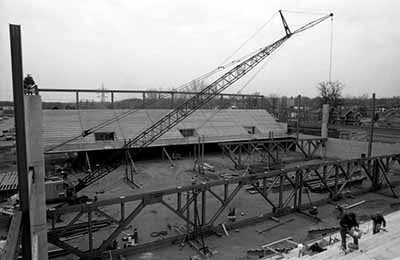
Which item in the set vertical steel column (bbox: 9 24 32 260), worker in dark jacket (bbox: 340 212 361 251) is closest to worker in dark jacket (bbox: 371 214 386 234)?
worker in dark jacket (bbox: 340 212 361 251)

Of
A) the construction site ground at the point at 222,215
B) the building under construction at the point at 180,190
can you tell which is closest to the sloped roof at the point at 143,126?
the building under construction at the point at 180,190

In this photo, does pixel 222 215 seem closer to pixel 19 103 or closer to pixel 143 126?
pixel 19 103

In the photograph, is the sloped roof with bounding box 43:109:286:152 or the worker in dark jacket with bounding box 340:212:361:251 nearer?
the worker in dark jacket with bounding box 340:212:361:251

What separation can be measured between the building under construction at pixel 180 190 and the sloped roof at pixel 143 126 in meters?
0.09

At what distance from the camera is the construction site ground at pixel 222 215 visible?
823cm

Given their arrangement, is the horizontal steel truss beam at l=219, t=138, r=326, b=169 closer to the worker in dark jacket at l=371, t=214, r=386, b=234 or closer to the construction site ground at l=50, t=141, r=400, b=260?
the construction site ground at l=50, t=141, r=400, b=260

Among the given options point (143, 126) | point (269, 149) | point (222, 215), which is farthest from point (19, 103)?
point (143, 126)

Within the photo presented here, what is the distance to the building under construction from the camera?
6.49 meters

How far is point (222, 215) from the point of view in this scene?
10.7 metres

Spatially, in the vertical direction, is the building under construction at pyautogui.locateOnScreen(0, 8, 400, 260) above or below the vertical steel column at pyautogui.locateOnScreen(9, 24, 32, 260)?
below

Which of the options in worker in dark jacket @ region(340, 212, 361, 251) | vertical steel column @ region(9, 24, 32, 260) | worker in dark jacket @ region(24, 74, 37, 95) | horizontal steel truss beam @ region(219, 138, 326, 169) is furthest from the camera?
horizontal steel truss beam @ region(219, 138, 326, 169)

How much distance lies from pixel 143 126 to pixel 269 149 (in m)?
10.2

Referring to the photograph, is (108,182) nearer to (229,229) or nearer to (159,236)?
(159,236)

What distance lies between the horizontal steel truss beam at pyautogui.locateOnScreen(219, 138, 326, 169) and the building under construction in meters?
0.20
